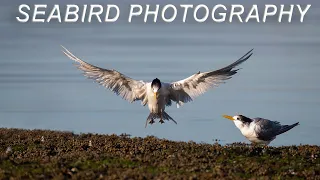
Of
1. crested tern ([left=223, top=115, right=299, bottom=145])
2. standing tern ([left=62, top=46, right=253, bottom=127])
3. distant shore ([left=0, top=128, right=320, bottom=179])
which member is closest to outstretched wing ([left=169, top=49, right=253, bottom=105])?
standing tern ([left=62, top=46, right=253, bottom=127])

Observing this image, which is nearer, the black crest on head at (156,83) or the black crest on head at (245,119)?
the black crest on head at (245,119)

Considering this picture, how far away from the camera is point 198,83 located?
75.7 ft

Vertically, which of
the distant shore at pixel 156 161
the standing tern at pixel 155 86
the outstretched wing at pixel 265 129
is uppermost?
the standing tern at pixel 155 86

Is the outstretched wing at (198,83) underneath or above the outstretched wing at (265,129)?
above

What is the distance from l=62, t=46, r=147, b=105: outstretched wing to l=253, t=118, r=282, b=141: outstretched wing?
5.56m

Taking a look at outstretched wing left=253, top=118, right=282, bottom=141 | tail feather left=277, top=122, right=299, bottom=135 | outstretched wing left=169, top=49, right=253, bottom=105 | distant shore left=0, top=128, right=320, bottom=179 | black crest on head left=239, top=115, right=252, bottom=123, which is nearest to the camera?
distant shore left=0, top=128, right=320, bottom=179

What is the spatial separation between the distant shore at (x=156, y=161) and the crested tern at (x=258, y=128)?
1667 millimetres

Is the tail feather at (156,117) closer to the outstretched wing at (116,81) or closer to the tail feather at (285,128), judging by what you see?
the outstretched wing at (116,81)

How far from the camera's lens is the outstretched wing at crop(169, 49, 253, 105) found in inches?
877

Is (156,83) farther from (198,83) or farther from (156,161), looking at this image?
(156,161)

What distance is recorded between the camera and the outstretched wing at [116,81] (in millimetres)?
23750

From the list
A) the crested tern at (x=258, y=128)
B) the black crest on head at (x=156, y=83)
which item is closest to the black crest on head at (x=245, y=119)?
the crested tern at (x=258, y=128)

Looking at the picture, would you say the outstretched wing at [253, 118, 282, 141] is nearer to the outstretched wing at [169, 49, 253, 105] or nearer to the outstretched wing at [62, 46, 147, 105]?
the outstretched wing at [169, 49, 253, 105]

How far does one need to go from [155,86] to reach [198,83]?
155 centimetres
